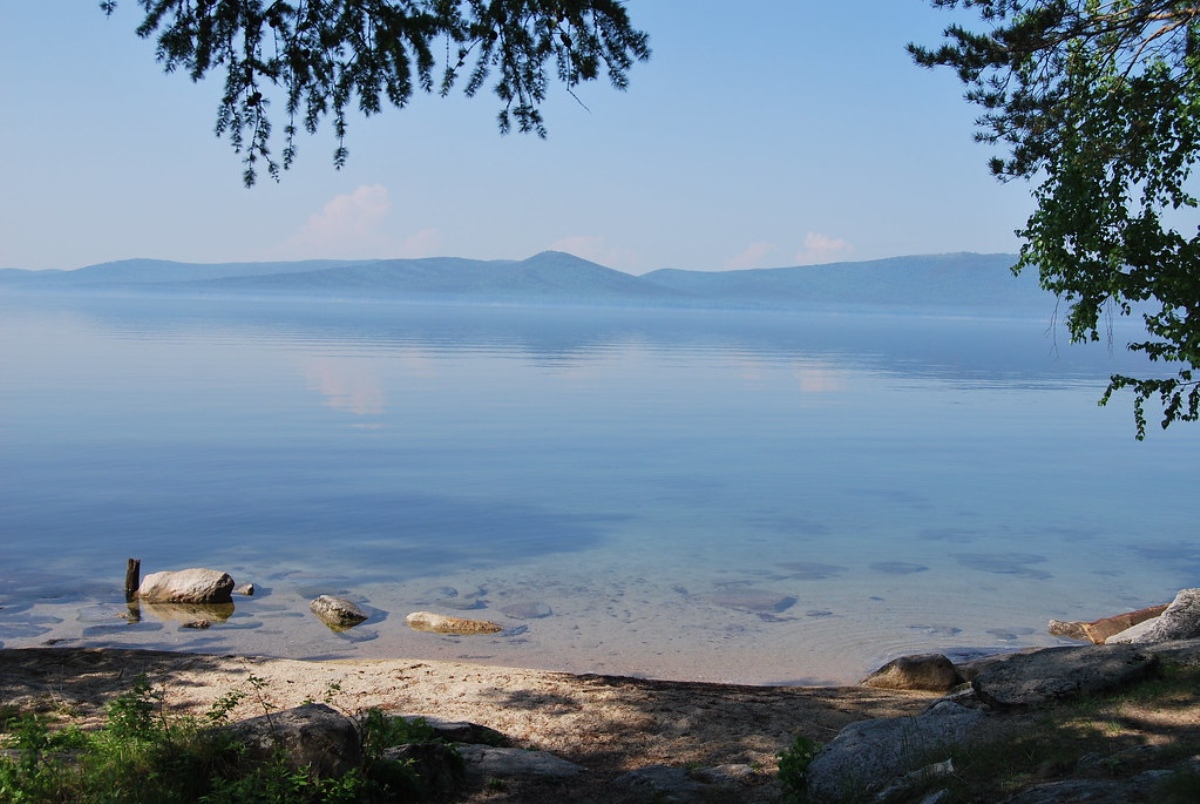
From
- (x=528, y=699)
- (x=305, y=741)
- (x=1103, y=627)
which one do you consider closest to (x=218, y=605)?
(x=528, y=699)

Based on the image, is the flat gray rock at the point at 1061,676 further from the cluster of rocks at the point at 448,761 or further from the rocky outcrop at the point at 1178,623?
the rocky outcrop at the point at 1178,623

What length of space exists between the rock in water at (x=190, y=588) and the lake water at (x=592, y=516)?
0.45 meters

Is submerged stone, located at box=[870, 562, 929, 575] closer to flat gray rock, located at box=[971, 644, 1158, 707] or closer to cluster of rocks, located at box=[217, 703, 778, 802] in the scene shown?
flat gray rock, located at box=[971, 644, 1158, 707]

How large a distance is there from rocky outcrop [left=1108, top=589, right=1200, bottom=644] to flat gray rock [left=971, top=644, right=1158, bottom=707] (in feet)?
14.3

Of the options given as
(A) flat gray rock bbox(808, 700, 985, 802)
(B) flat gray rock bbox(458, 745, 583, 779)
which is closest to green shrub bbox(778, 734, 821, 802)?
(A) flat gray rock bbox(808, 700, 985, 802)

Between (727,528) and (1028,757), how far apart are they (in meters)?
15.6

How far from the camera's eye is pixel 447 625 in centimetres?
1491

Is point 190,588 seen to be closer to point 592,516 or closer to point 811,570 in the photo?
point 592,516

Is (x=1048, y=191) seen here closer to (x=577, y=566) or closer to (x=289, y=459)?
(x=577, y=566)

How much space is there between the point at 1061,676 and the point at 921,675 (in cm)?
426

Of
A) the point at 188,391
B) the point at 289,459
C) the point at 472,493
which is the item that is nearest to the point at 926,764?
the point at 472,493

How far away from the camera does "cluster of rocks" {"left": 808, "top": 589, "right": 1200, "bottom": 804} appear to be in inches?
220

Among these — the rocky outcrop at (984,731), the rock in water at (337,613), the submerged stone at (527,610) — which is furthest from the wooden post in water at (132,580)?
the rocky outcrop at (984,731)

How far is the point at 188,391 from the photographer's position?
42938mm
